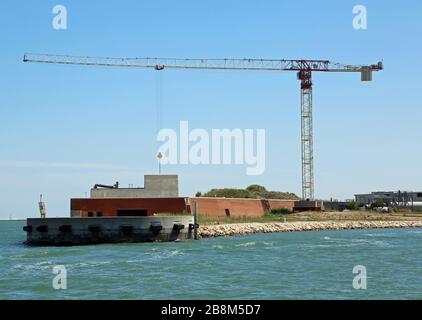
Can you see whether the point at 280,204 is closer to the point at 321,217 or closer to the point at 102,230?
the point at 321,217

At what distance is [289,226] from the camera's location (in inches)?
2958

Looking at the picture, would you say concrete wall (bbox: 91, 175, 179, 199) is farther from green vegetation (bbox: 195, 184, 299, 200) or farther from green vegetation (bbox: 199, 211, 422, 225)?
green vegetation (bbox: 195, 184, 299, 200)

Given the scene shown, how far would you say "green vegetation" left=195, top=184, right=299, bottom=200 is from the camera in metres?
101

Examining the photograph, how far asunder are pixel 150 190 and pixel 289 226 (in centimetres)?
2013

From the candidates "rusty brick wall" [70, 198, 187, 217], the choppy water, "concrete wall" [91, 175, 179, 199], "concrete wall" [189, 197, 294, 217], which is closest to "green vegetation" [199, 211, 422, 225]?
"concrete wall" [189, 197, 294, 217]

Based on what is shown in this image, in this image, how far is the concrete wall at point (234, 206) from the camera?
6725 cm

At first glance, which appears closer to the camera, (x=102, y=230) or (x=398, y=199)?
(x=102, y=230)

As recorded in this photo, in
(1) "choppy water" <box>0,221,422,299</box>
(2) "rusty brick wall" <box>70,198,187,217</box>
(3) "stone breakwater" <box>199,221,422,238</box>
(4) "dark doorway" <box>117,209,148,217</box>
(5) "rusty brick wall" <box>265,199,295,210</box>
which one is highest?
(2) "rusty brick wall" <box>70,198,187,217</box>

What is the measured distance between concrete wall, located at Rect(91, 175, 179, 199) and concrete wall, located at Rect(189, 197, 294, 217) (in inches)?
89.0

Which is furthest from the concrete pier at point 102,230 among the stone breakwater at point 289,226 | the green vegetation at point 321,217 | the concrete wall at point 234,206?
the green vegetation at point 321,217

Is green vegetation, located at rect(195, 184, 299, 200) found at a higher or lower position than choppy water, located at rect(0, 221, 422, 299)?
higher

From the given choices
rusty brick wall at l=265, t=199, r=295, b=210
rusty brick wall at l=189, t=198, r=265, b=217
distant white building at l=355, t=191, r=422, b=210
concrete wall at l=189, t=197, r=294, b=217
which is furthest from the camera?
distant white building at l=355, t=191, r=422, b=210

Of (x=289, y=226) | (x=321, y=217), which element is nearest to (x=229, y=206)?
(x=289, y=226)
